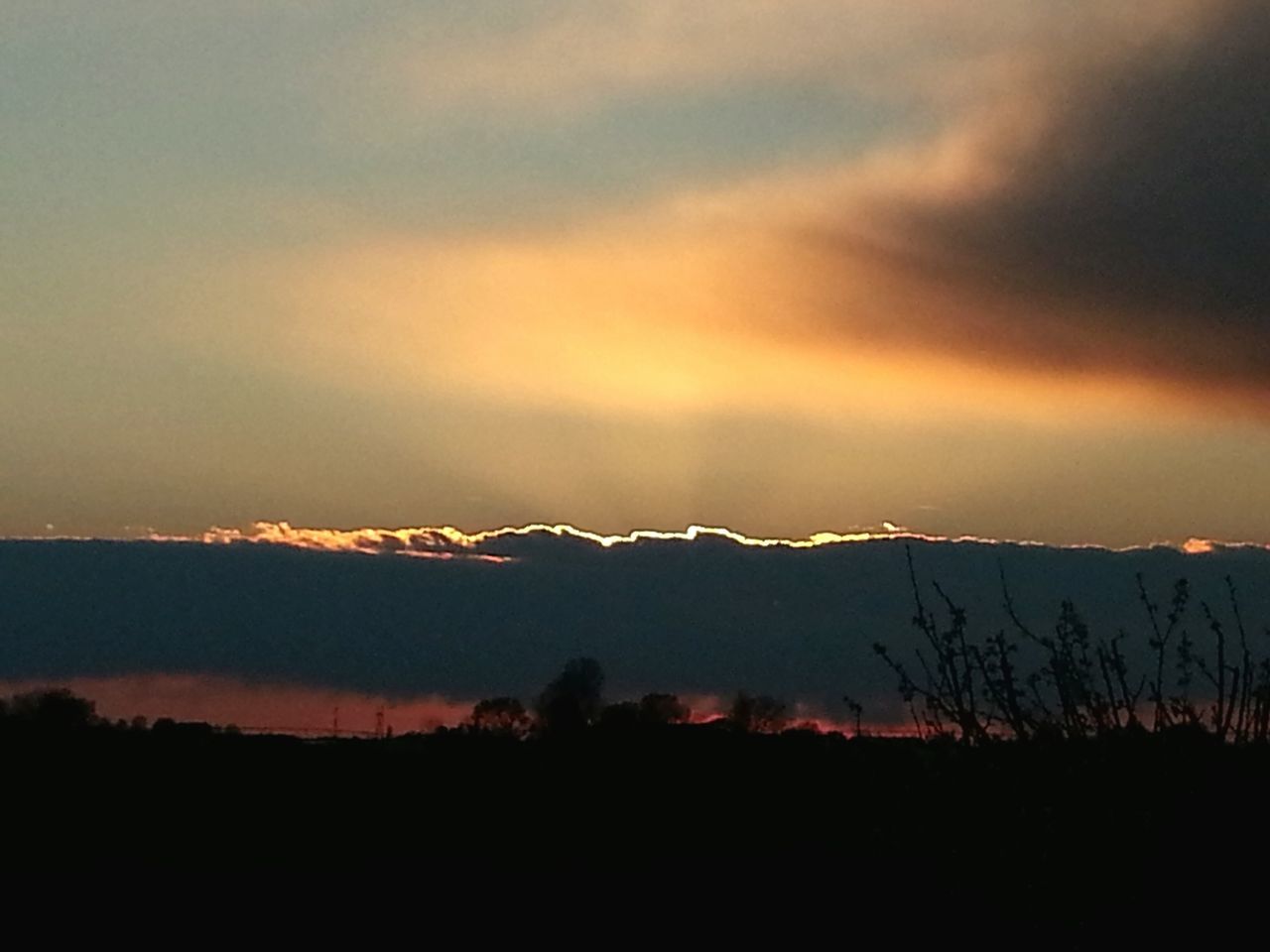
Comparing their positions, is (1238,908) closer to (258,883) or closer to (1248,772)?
(1248,772)

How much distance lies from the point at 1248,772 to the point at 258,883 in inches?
423

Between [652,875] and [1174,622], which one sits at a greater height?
[1174,622]

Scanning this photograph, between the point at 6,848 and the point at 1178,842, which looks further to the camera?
the point at 6,848

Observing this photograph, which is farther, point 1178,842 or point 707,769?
point 707,769

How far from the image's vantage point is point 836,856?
19.8 metres

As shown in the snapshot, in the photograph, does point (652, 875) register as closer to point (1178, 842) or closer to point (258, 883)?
point (258, 883)

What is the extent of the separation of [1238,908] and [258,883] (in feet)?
36.3

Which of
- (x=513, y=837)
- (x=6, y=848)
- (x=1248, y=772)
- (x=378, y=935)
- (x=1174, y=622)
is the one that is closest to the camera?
→ (x=1248, y=772)

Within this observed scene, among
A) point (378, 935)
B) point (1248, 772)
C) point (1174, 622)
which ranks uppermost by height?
point (1174, 622)

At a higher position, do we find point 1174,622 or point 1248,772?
point 1174,622

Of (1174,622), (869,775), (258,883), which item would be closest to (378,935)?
(258,883)

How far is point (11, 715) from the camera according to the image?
1496 inches

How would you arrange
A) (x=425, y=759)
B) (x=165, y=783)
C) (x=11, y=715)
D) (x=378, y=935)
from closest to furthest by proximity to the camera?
(x=378, y=935) < (x=165, y=783) < (x=425, y=759) < (x=11, y=715)

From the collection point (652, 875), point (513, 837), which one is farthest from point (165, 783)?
point (652, 875)
